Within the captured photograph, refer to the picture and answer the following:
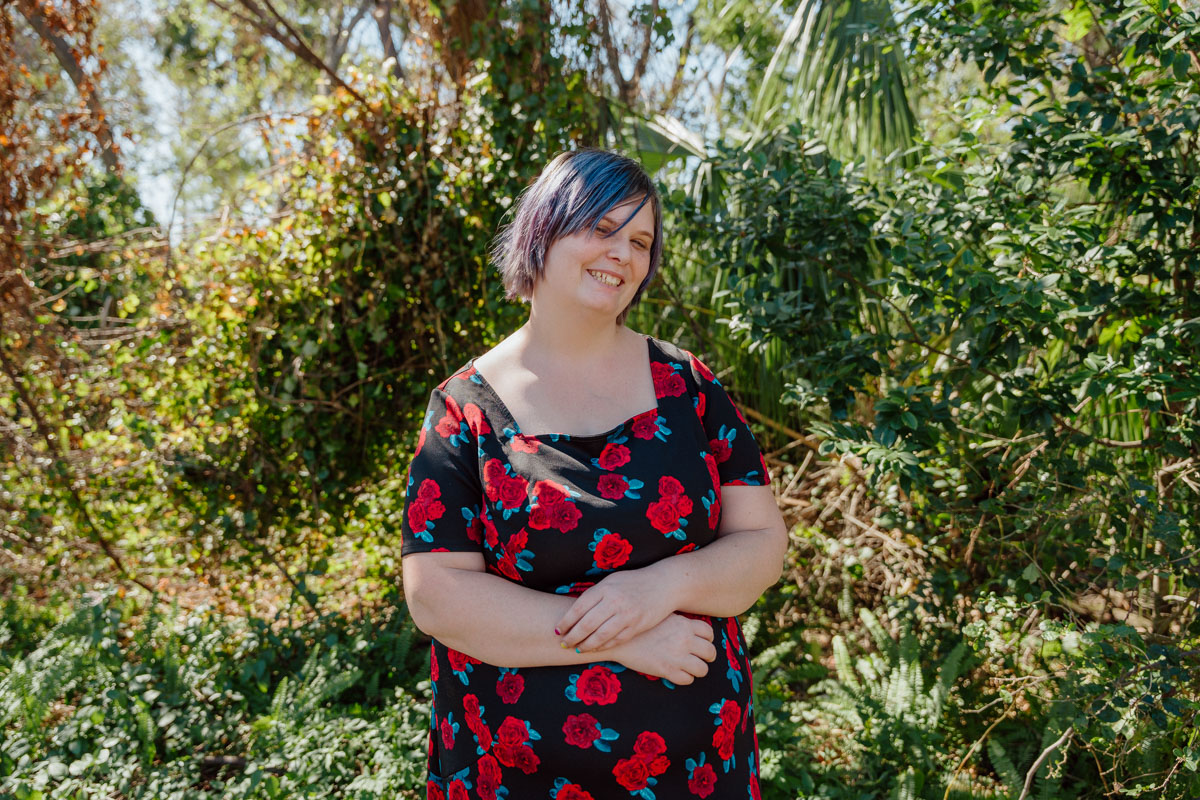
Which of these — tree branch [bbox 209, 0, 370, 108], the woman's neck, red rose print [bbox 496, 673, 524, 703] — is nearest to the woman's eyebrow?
the woman's neck

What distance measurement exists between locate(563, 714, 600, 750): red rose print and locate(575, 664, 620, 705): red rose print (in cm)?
4

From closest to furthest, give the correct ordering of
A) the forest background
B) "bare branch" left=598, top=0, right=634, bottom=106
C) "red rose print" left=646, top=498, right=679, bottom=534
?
"red rose print" left=646, top=498, right=679, bottom=534
the forest background
"bare branch" left=598, top=0, right=634, bottom=106

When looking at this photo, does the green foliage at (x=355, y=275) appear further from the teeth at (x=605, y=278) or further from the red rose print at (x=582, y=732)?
the red rose print at (x=582, y=732)

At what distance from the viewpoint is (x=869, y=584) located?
3.94 metres

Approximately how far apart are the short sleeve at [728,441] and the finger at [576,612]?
0.43 m

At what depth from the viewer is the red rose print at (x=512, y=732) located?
5.36 ft

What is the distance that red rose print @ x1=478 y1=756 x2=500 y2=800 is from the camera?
5.53ft

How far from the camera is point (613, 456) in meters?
1.70

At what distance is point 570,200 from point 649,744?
1061mm

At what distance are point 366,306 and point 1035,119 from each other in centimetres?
278

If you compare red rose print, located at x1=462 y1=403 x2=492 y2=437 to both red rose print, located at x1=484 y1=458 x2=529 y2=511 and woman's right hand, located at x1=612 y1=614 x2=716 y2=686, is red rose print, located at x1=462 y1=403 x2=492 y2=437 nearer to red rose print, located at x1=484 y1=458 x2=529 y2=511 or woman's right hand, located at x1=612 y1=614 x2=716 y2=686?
red rose print, located at x1=484 y1=458 x2=529 y2=511

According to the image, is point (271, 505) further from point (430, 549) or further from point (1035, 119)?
point (1035, 119)

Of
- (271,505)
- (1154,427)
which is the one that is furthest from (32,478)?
(1154,427)

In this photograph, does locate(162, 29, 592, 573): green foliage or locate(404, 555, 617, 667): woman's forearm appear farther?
locate(162, 29, 592, 573): green foliage
